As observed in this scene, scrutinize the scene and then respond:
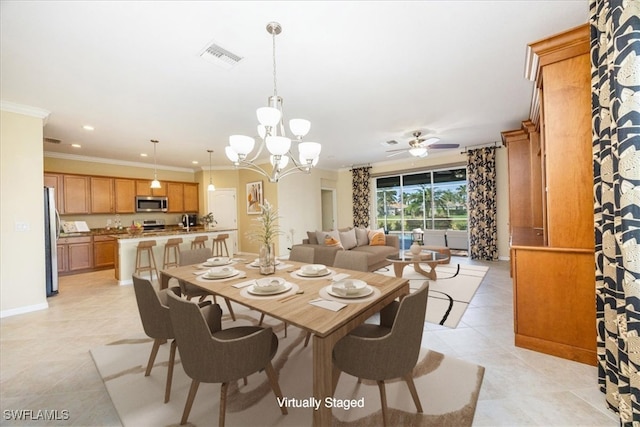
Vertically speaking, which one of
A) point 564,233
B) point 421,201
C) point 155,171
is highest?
point 155,171

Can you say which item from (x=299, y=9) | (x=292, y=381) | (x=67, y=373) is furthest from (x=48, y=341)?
(x=299, y=9)

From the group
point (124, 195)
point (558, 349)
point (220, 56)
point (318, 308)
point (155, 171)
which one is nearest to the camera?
point (318, 308)

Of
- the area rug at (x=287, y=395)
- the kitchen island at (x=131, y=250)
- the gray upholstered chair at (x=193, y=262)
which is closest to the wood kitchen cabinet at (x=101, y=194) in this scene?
the kitchen island at (x=131, y=250)

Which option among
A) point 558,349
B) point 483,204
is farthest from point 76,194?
point 483,204

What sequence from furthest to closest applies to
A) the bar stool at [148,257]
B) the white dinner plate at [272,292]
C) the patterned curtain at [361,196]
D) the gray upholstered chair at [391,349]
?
the patterned curtain at [361,196]
the bar stool at [148,257]
the white dinner plate at [272,292]
the gray upholstered chair at [391,349]

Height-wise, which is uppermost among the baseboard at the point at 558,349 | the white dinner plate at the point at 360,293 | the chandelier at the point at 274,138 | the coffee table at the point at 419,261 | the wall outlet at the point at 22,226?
the chandelier at the point at 274,138

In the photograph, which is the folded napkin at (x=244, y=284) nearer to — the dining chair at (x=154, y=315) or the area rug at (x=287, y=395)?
the dining chair at (x=154, y=315)

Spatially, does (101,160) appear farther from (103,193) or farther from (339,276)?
(339,276)

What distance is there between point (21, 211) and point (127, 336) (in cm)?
252

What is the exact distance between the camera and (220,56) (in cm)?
231

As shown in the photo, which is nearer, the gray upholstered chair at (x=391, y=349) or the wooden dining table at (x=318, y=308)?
the wooden dining table at (x=318, y=308)

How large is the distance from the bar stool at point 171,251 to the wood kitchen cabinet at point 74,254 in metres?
2.00

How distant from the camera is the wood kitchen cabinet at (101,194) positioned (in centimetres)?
607

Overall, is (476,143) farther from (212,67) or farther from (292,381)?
(292,381)
